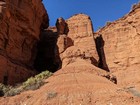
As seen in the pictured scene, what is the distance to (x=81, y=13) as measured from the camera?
47438 mm

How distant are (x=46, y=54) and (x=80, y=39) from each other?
5.89 metres

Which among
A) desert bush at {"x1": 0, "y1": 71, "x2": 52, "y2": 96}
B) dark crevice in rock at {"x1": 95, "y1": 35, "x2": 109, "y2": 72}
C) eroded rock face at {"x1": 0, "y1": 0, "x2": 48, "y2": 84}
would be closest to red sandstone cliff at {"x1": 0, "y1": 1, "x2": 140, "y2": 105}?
dark crevice in rock at {"x1": 95, "y1": 35, "x2": 109, "y2": 72}

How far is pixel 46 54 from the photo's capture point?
154ft

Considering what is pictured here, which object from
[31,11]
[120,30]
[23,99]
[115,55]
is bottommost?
[23,99]

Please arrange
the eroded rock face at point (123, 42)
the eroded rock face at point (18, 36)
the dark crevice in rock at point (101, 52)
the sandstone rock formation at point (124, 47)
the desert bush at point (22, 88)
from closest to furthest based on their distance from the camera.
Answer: the desert bush at point (22, 88) → the eroded rock face at point (18, 36) → the sandstone rock formation at point (124, 47) → the eroded rock face at point (123, 42) → the dark crevice in rock at point (101, 52)

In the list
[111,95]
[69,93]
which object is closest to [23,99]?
[69,93]

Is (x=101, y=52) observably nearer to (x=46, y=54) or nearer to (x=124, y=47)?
(x=124, y=47)

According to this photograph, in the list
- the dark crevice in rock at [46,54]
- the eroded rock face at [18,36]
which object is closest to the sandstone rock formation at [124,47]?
the dark crevice in rock at [46,54]

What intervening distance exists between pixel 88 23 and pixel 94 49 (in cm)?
441

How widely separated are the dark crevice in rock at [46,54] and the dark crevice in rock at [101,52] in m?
5.99

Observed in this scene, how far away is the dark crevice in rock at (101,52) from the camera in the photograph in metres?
43.3

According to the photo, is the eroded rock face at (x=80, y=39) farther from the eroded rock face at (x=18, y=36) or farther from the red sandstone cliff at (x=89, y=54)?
the eroded rock face at (x=18, y=36)

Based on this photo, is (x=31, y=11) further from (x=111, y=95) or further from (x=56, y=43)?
(x=111, y=95)

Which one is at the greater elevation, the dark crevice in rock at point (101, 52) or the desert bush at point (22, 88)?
the dark crevice in rock at point (101, 52)
